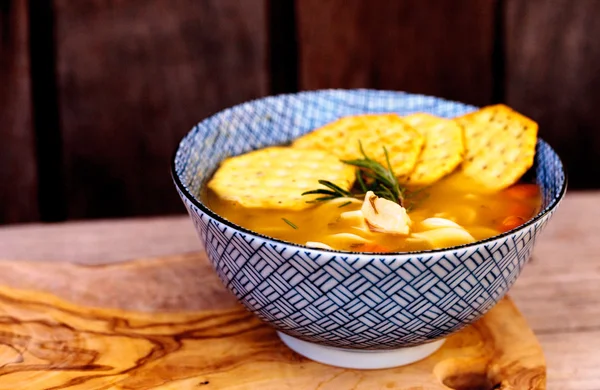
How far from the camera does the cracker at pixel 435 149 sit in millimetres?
1073

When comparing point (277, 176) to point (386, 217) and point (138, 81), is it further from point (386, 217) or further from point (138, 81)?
point (138, 81)

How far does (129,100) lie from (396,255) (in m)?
1.17

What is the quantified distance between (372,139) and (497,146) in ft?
0.58

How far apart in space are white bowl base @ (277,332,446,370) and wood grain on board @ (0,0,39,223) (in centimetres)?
106

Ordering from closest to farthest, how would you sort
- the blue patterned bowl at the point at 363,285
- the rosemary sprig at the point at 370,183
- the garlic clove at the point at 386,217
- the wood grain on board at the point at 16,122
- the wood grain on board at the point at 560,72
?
the blue patterned bowl at the point at 363,285 < the garlic clove at the point at 386,217 < the rosemary sprig at the point at 370,183 < the wood grain on board at the point at 16,122 < the wood grain on board at the point at 560,72

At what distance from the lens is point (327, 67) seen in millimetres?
1803

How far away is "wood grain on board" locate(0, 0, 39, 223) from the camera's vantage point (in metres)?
1.68

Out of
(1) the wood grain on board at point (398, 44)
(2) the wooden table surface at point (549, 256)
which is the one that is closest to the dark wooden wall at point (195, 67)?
(1) the wood grain on board at point (398, 44)

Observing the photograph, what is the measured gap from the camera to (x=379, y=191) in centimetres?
103

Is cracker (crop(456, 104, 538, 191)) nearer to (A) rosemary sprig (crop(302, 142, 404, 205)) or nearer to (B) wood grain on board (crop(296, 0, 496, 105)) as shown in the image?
(A) rosemary sprig (crop(302, 142, 404, 205))

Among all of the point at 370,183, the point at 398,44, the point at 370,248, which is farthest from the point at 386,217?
the point at 398,44

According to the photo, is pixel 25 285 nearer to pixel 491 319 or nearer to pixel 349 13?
pixel 491 319

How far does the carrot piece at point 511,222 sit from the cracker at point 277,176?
205mm

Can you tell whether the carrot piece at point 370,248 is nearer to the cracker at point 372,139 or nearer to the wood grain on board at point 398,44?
the cracker at point 372,139
